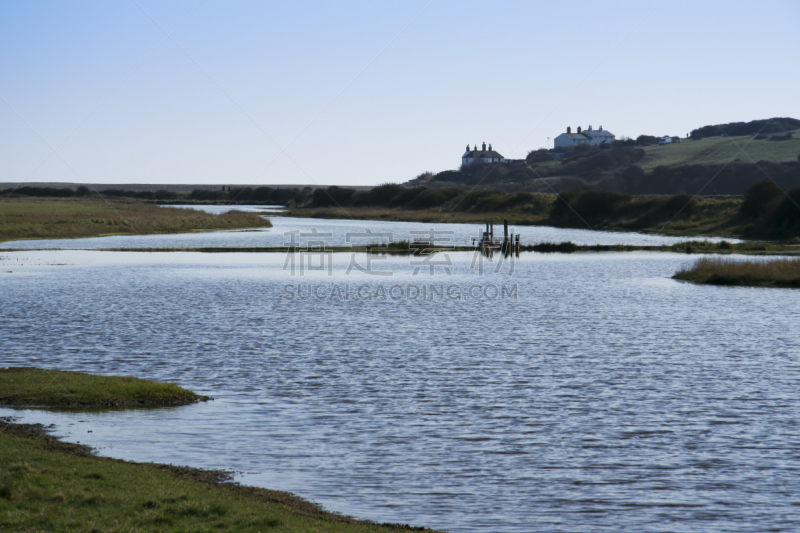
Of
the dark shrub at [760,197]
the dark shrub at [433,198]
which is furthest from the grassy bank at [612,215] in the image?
the dark shrub at [433,198]

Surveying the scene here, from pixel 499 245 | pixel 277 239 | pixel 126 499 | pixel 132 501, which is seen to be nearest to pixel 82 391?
pixel 126 499

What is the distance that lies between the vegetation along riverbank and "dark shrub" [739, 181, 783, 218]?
95.8 meters

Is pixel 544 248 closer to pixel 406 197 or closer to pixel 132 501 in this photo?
pixel 132 501

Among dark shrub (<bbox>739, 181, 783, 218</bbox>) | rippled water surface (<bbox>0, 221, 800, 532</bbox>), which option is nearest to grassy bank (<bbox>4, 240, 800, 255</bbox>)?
dark shrub (<bbox>739, 181, 783, 218</bbox>)

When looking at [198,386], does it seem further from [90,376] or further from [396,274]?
[396,274]

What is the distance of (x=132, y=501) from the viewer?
12.0 metres

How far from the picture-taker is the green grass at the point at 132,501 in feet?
36.4

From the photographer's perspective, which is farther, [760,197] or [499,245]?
[760,197]

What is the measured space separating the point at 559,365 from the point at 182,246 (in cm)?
6848

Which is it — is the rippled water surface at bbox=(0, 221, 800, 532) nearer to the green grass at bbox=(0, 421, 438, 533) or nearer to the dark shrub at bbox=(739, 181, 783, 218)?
the green grass at bbox=(0, 421, 438, 533)

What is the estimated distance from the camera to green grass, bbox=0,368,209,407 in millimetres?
19922

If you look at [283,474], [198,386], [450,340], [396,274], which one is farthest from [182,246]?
[283,474]

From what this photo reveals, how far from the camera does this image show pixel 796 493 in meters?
14.6

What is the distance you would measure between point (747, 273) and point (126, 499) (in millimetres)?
51910
